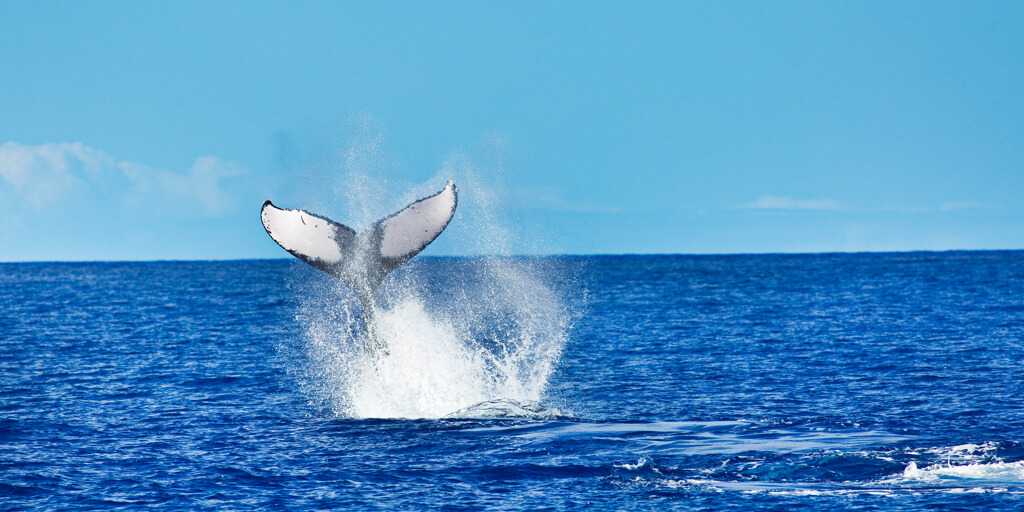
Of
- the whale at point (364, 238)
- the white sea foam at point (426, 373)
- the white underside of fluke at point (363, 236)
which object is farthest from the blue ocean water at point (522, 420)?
the white underside of fluke at point (363, 236)

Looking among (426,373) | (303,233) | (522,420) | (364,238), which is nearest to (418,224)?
(364,238)

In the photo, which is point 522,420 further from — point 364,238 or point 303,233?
point 303,233

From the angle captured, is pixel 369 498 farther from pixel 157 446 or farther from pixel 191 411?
pixel 191 411

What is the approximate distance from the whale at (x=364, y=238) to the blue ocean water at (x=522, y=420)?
2.43 meters

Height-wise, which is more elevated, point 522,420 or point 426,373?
point 426,373

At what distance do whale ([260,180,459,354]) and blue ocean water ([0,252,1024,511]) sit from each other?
2427mm

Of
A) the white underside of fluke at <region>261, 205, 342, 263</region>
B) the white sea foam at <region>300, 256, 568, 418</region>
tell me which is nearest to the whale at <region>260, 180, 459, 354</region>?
the white underside of fluke at <region>261, 205, 342, 263</region>

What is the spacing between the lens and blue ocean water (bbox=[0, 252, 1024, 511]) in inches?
485

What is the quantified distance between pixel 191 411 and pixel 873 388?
1396 cm

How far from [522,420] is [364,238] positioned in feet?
13.5

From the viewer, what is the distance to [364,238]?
1580cm

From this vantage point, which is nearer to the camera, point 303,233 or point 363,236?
point 303,233

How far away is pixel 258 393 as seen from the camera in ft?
70.6

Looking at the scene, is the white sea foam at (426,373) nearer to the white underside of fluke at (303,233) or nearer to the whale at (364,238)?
the whale at (364,238)
